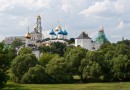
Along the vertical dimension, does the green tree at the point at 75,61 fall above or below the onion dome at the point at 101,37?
below

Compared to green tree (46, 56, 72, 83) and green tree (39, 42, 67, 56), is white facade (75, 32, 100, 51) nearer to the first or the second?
green tree (39, 42, 67, 56)

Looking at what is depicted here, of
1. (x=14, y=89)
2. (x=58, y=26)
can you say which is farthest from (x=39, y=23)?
(x=14, y=89)

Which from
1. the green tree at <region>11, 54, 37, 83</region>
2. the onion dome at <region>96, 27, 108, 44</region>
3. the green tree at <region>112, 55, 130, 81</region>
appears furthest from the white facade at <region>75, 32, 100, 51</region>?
the green tree at <region>11, 54, 37, 83</region>

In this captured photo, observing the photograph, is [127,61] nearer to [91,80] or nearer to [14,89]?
[91,80]

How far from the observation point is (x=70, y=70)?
78375 millimetres

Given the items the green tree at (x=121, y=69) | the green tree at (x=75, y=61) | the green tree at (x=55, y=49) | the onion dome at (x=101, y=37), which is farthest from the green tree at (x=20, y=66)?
the onion dome at (x=101, y=37)

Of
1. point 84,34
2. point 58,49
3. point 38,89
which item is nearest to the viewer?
point 38,89

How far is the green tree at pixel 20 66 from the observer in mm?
73250

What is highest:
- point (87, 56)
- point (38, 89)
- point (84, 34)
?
point (84, 34)

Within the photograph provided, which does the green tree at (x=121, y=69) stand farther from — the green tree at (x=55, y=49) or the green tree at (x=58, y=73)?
the green tree at (x=55, y=49)

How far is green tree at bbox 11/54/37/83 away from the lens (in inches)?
2884

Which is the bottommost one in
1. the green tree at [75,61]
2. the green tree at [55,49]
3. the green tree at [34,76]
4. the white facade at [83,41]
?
the green tree at [34,76]

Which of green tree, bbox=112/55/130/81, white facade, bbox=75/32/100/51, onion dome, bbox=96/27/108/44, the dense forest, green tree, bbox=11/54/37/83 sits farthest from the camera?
onion dome, bbox=96/27/108/44

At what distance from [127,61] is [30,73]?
21465mm
